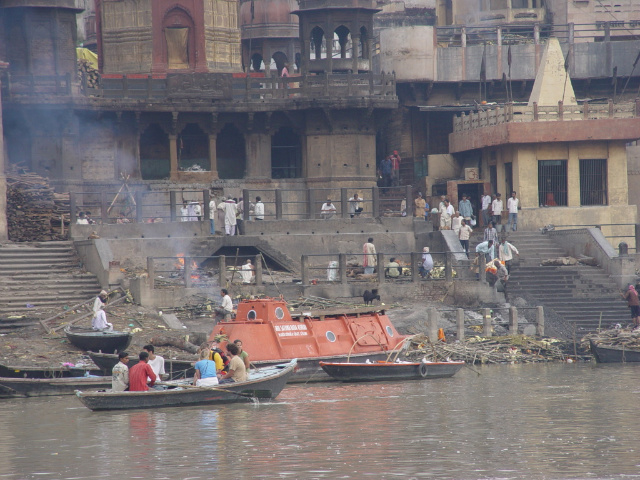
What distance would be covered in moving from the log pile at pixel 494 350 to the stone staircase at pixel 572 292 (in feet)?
5.49

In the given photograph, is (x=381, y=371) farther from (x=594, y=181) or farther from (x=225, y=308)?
(x=594, y=181)

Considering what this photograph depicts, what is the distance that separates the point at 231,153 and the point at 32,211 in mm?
10312

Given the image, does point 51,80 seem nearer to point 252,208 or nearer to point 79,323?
point 252,208

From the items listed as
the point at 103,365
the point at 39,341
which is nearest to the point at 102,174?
the point at 39,341

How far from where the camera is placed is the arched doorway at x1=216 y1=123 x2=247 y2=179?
4781cm

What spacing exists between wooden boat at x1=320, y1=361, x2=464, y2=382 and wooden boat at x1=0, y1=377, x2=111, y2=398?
5.34 m

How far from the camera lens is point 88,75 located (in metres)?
46.1

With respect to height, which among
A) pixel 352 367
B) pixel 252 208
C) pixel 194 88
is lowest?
pixel 352 367

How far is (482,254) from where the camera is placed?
121 feet

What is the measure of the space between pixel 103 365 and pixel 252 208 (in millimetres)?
15698

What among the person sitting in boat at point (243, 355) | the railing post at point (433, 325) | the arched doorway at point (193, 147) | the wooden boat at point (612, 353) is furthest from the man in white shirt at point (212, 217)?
the person sitting in boat at point (243, 355)

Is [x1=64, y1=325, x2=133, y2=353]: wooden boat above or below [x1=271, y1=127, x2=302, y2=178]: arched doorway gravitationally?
below

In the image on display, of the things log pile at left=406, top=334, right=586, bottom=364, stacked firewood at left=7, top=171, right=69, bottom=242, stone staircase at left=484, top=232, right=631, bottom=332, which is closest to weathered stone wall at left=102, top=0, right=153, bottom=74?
stacked firewood at left=7, top=171, right=69, bottom=242

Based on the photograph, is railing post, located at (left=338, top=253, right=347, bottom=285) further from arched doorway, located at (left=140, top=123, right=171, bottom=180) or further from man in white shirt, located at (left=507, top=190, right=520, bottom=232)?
arched doorway, located at (left=140, top=123, right=171, bottom=180)
